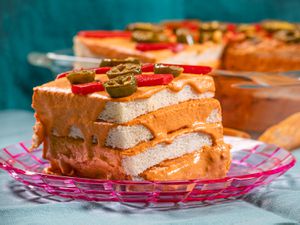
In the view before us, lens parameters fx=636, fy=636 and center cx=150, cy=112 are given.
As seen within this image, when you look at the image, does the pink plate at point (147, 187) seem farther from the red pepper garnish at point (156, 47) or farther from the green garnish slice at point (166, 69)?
the red pepper garnish at point (156, 47)

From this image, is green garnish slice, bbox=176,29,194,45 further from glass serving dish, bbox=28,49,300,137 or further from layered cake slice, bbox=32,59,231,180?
layered cake slice, bbox=32,59,231,180

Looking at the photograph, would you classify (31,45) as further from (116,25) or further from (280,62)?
(280,62)

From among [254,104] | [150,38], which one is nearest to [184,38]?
[150,38]

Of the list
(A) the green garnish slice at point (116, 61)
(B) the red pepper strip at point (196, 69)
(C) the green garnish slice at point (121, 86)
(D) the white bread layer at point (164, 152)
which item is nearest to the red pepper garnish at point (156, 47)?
(A) the green garnish slice at point (116, 61)

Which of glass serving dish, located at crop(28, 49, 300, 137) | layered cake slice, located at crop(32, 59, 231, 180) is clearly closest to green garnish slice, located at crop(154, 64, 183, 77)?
layered cake slice, located at crop(32, 59, 231, 180)

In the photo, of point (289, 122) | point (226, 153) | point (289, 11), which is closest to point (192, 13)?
point (289, 11)

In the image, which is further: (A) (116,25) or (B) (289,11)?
(B) (289,11)
